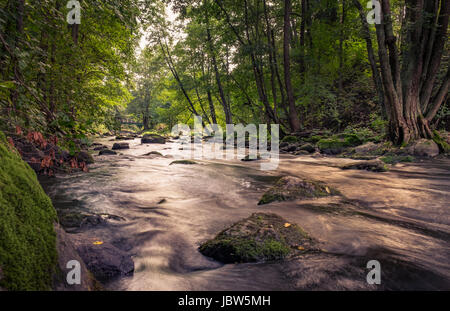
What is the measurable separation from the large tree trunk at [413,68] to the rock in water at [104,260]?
9111 mm

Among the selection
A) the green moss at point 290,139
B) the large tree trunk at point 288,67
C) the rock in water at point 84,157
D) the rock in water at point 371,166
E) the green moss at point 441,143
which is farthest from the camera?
the green moss at point 290,139

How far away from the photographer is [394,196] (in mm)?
4348

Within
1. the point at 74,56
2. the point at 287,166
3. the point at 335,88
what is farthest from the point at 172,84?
the point at 74,56

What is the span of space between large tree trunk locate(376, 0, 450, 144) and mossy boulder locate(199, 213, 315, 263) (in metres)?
7.73

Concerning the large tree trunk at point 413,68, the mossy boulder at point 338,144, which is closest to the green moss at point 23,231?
the large tree trunk at point 413,68

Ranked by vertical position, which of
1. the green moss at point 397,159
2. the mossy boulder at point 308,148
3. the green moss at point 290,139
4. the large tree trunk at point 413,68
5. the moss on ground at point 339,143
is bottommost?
the green moss at point 397,159

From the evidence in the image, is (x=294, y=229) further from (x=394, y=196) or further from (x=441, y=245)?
(x=394, y=196)

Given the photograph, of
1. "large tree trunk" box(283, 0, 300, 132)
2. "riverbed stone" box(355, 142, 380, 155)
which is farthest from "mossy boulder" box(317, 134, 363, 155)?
"large tree trunk" box(283, 0, 300, 132)

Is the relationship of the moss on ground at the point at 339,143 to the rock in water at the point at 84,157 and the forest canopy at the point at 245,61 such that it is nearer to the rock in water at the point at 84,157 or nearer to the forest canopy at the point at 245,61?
the forest canopy at the point at 245,61

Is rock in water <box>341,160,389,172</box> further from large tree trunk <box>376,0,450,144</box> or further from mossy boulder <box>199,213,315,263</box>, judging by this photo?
mossy boulder <box>199,213,315,263</box>

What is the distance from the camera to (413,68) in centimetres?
862

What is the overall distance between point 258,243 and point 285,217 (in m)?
1.04

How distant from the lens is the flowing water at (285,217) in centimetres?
196

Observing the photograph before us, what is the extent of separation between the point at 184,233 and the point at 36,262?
1781 millimetres
